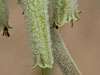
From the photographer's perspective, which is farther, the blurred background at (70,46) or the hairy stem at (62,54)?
the blurred background at (70,46)

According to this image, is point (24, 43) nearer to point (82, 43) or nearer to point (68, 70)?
point (82, 43)

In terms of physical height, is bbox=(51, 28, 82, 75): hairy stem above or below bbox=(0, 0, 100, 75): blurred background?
above

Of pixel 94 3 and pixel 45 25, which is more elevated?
pixel 45 25

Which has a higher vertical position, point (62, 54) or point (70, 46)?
point (62, 54)

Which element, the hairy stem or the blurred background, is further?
the blurred background

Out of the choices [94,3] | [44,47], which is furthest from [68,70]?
[94,3]

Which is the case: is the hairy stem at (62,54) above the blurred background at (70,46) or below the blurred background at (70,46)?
above

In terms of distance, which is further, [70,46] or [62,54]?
[70,46]

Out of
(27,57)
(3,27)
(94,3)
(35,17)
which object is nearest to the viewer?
(35,17)
